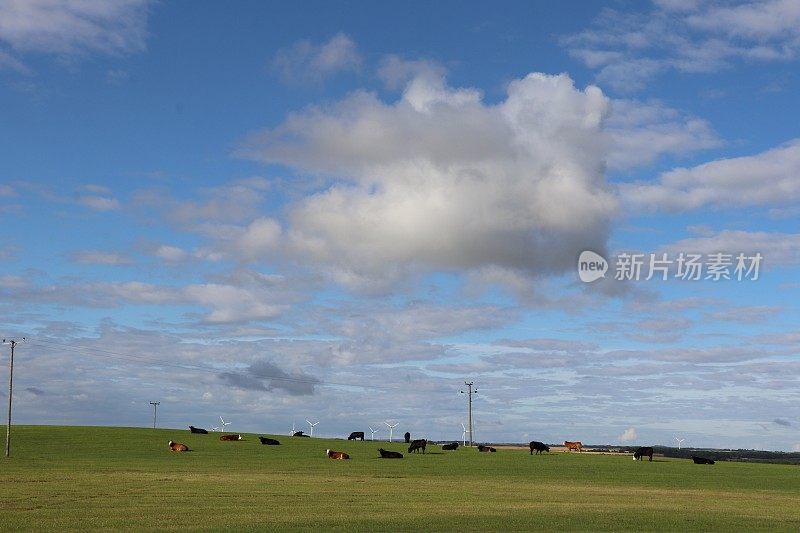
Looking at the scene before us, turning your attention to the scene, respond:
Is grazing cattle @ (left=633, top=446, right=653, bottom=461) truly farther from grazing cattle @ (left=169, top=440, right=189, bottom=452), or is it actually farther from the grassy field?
grazing cattle @ (left=169, top=440, right=189, bottom=452)

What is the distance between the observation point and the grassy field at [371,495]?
26234 mm

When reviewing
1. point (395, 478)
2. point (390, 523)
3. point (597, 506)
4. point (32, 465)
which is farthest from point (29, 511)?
point (32, 465)

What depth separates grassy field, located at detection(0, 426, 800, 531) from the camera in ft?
86.1

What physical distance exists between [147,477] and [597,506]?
23718mm

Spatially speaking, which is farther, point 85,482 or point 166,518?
point 85,482

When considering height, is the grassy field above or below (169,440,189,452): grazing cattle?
above

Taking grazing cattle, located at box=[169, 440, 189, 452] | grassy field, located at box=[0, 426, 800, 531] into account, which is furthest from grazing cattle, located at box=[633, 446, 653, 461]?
grazing cattle, located at box=[169, 440, 189, 452]

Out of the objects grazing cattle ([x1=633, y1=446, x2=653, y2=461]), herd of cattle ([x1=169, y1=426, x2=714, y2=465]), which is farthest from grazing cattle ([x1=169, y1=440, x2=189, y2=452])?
grazing cattle ([x1=633, y1=446, x2=653, y2=461])

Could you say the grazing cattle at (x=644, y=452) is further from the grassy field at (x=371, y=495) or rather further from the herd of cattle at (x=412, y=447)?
the grassy field at (x=371, y=495)

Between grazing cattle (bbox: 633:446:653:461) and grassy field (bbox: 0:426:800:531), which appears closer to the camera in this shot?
grassy field (bbox: 0:426:800:531)

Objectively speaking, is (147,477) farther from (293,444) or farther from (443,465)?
(293,444)

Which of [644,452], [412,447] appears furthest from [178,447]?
[644,452]

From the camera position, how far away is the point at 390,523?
25609 millimetres

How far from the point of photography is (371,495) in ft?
118
